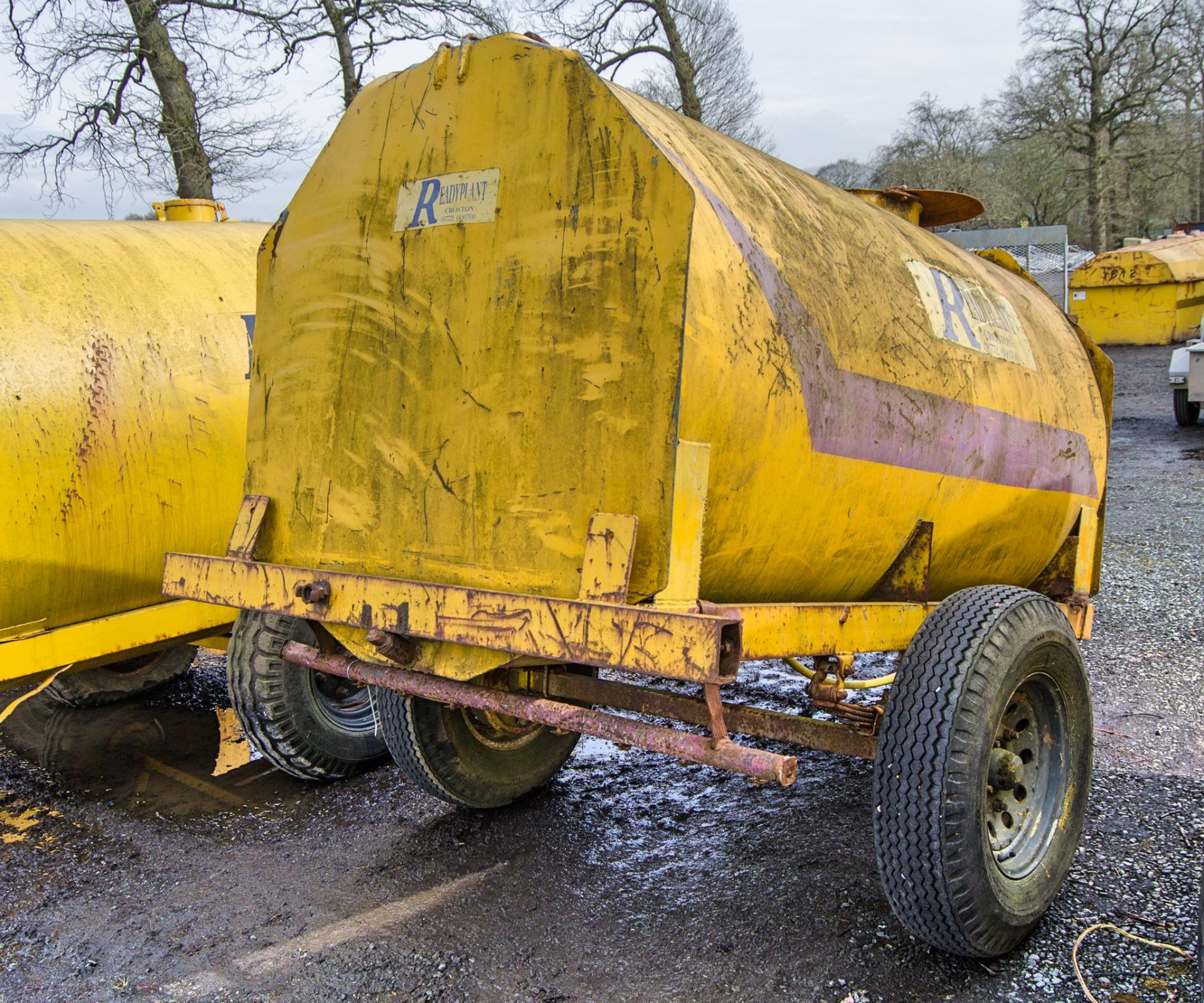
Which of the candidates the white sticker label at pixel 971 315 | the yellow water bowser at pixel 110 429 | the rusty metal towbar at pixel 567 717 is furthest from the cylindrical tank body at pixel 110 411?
the white sticker label at pixel 971 315

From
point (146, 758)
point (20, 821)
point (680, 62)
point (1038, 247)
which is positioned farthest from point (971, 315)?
point (1038, 247)

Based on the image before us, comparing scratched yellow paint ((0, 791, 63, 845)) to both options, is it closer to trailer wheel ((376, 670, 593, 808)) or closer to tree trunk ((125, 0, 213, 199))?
trailer wheel ((376, 670, 593, 808))

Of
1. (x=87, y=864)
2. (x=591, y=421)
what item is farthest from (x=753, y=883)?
(x=87, y=864)

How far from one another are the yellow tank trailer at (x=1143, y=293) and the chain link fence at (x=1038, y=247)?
19.8 inches

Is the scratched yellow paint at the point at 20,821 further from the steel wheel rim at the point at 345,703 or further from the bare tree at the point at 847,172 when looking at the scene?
the bare tree at the point at 847,172

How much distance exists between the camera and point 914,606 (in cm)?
351

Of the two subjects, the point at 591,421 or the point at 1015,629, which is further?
the point at 1015,629

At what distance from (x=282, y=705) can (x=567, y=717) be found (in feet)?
6.26

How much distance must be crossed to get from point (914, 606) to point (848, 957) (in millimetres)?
1149

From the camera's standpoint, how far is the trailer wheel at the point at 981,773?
8.99 ft

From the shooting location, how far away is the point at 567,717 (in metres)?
2.80

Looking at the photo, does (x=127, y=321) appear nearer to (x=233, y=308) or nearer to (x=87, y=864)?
(x=233, y=308)

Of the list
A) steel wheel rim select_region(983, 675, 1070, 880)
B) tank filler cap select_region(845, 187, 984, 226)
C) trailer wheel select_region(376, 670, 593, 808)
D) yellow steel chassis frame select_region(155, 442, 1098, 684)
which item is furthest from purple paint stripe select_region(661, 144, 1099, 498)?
trailer wheel select_region(376, 670, 593, 808)

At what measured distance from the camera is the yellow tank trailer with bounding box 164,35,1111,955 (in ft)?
8.59
